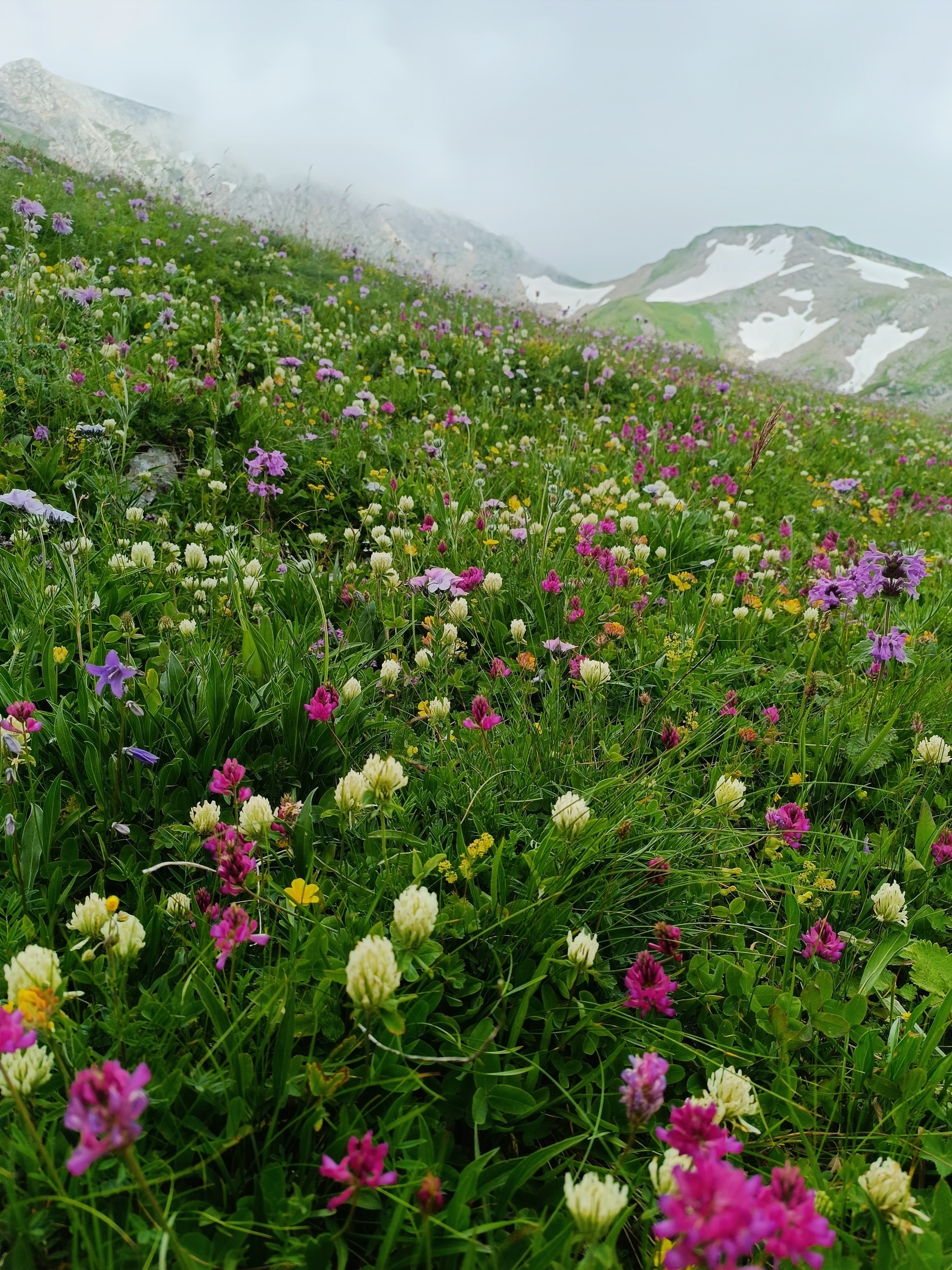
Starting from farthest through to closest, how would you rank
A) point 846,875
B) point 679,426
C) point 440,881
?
point 679,426 → point 846,875 → point 440,881

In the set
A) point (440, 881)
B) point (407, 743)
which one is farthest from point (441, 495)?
point (440, 881)

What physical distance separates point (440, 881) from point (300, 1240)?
0.77 metres

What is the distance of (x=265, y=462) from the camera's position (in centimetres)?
335

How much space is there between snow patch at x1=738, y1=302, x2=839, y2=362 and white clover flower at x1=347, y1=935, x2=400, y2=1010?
436 ft

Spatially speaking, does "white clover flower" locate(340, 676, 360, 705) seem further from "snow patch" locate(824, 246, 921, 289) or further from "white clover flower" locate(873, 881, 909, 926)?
"snow patch" locate(824, 246, 921, 289)

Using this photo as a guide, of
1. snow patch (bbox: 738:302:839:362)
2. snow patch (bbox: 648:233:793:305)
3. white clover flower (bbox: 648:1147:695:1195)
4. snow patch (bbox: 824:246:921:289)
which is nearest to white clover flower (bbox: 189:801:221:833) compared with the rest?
white clover flower (bbox: 648:1147:695:1195)

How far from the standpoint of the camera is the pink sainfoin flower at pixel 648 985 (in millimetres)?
1397

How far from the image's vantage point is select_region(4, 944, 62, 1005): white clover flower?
113 cm

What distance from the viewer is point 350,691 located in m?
2.15

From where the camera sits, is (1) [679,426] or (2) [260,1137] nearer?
(2) [260,1137]

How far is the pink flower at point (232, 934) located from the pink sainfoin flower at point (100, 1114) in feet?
1.32

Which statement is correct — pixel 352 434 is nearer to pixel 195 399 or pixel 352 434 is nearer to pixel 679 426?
pixel 195 399

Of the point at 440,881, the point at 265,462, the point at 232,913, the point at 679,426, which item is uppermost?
the point at 679,426

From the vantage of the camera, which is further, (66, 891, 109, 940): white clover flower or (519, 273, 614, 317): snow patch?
(519, 273, 614, 317): snow patch
